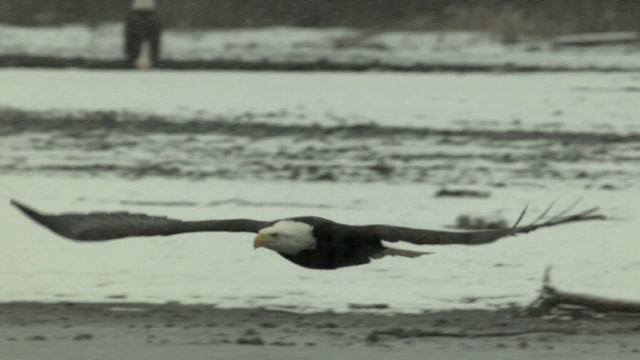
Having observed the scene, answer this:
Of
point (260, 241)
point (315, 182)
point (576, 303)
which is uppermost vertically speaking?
point (315, 182)

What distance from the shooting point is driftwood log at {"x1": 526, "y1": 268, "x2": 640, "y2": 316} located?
353 inches

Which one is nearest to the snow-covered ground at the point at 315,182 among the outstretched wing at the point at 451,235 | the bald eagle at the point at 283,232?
the bald eagle at the point at 283,232

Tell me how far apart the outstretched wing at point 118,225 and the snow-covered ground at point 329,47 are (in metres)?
8.70

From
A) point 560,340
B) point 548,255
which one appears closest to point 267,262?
point 548,255

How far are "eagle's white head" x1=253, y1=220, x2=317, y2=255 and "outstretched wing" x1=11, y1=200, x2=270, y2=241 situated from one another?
14 cm

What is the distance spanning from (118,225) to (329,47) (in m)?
9.14

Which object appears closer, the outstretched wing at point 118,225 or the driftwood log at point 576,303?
the outstretched wing at point 118,225

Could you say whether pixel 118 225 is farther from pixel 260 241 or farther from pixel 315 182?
pixel 315 182

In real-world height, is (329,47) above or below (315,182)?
above

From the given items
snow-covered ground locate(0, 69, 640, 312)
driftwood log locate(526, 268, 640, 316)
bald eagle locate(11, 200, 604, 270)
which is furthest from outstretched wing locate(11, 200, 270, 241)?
driftwood log locate(526, 268, 640, 316)

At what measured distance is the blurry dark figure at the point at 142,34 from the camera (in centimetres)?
1669

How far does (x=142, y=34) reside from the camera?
1694 centimetres

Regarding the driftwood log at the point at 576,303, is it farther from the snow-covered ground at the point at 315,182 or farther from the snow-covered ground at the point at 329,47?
the snow-covered ground at the point at 329,47

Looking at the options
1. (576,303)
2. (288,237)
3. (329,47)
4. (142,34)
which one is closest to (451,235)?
(288,237)
